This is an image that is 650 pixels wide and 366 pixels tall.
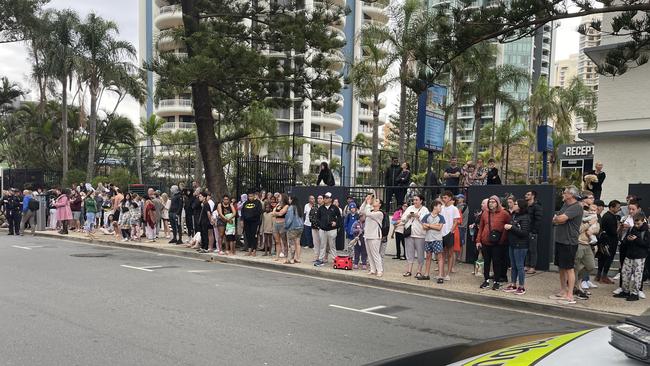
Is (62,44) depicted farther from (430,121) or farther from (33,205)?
(430,121)

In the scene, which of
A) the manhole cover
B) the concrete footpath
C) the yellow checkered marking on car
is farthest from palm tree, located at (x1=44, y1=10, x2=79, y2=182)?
the yellow checkered marking on car

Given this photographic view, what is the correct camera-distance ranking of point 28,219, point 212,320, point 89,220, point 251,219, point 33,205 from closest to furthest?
1. point 212,320
2. point 251,219
3. point 89,220
4. point 33,205
5. point 28,219

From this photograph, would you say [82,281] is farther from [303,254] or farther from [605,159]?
[605,159]

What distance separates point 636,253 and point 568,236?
1.33 m

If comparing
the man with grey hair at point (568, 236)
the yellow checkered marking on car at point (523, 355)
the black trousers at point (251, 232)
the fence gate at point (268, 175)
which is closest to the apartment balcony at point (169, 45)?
the fence gate at point (268, 175)

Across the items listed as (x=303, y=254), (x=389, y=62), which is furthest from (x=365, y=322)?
(x=389, y=62)

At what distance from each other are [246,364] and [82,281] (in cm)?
578

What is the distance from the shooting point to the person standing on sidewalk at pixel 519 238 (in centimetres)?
932

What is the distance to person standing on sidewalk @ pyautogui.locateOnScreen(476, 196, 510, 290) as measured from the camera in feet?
31.9

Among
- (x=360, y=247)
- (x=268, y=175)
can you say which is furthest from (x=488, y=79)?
(x=360, y=247)

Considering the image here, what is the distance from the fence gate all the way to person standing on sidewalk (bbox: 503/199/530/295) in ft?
30.2

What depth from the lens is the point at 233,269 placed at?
12312mm

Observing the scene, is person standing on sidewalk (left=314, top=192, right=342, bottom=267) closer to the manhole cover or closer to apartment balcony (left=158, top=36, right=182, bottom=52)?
the manhole cover

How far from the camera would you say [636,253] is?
8805 mm
